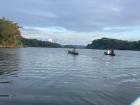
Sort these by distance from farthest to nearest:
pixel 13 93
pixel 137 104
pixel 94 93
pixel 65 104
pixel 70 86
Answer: pixel 70 86 → pixel 94 93 → pixel 13 93 → pixel 65 104 → pixel 137 104

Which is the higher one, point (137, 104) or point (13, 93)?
point (137, 104)

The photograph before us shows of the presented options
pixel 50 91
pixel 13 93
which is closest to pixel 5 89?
pixel 13 93

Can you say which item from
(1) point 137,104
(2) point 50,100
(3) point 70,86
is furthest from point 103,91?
(1) point 137,104

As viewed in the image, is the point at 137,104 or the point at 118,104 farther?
the point at 118,104

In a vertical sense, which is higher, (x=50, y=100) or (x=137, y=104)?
(x=137, y=104)

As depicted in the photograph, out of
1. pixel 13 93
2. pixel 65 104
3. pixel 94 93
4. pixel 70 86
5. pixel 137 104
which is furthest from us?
pixel 70 86

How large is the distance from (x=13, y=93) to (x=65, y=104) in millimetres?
4171

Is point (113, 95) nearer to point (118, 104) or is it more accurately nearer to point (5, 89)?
point (118, 104)

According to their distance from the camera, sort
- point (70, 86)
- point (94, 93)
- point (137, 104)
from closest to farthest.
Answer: point (137, 104) < point (94, 93) < point (70, 86)

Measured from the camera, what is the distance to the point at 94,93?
23.3 m

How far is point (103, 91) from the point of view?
959 inches

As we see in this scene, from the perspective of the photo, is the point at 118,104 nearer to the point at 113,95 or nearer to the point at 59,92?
the point at 113,95

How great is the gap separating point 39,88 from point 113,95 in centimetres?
529

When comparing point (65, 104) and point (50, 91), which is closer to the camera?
point (65, 104)
